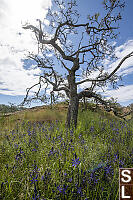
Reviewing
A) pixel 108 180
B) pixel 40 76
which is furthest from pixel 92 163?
pixel 40 76

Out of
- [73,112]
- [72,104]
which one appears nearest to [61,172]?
[73,112]

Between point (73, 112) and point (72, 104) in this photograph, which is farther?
point (72, 104)

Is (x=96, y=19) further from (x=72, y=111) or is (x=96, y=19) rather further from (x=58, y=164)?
(x=58, y=164)

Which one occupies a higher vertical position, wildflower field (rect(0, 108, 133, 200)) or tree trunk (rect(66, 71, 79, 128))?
tree trunk (rect(66, 71, 79, 128))

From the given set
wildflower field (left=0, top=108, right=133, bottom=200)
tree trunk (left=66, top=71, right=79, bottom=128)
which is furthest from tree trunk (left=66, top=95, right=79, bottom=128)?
wildflower field (left=0, top=108, right=133, bottom=200)

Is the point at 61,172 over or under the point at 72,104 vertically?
under

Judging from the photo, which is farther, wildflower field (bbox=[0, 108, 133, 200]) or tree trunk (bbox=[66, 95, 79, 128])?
tree trunk (bbox=[66, 95, 79, 128])

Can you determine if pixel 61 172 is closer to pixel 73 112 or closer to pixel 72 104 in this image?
pixel 73 112

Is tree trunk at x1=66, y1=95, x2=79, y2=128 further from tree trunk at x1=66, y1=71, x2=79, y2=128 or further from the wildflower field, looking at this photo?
the wildflower field

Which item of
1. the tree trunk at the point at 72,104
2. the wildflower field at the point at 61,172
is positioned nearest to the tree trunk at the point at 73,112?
the tree trunk at the point at 72,104

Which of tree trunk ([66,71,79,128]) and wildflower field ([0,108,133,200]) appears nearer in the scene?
wildflower field ([0,108,133,200])

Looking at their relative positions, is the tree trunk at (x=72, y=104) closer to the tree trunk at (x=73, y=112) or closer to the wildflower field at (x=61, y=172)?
the tree trunk at (x=73, y=112)

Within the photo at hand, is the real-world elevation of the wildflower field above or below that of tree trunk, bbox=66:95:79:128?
below

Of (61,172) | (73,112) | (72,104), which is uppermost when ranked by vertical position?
(72,104)
